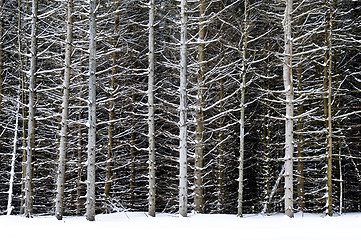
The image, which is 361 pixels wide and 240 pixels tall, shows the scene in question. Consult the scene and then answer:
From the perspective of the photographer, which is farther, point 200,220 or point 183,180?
point 183,180

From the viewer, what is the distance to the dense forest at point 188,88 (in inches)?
408

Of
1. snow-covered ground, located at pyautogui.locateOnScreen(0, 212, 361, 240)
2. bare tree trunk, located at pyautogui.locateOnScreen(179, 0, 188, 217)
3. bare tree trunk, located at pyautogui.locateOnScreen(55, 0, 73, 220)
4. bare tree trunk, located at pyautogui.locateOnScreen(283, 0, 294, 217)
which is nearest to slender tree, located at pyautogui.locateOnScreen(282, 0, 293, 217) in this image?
bare tree trunk, located at pyautogui.locateOnScreen(283, 0, 294, 217)

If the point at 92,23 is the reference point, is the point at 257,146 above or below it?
below

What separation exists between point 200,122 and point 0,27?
9902mm

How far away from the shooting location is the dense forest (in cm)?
1036

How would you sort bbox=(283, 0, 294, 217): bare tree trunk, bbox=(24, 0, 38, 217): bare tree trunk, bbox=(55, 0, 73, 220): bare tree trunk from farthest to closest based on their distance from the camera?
bbox=(24, 0, 38, 217): bare tree trunk
bbox=(55, 0, 73, 220): bare tree trunk
bbox=(283, 0, 294, 217): bare tree trunk

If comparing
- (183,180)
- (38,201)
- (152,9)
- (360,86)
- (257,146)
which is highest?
(152,9)

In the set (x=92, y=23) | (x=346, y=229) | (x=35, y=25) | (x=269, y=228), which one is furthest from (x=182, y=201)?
(x=35, y=25)

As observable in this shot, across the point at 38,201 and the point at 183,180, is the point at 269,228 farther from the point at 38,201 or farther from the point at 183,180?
the point at 38,201

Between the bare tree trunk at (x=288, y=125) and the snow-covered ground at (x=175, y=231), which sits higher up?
the bare tree trunk at (x=288, y=125)

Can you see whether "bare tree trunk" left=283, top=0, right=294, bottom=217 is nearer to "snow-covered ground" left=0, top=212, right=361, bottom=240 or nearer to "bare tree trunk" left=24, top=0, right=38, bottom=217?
"snow-covered ground" left=0, top=212, right=361, bottom=240

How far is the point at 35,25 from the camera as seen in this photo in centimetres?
1081

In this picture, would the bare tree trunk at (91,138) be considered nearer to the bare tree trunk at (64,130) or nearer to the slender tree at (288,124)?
the bare tree trunk at (64,130)

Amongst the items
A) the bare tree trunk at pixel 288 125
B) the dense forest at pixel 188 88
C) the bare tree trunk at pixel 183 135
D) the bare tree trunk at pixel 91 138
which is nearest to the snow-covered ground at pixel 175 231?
the bare tree trunk at pixel 91 138
